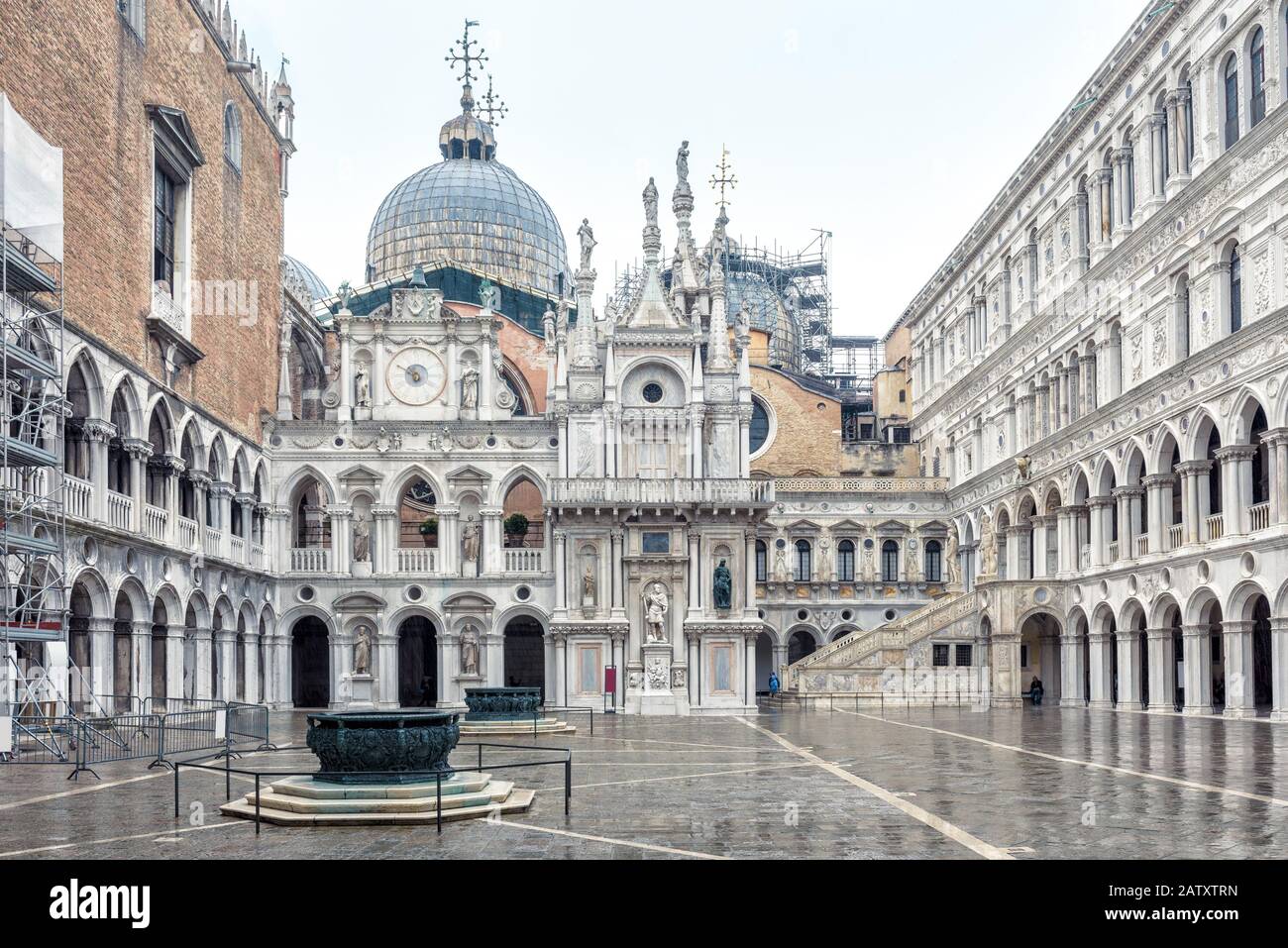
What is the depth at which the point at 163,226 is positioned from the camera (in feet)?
135

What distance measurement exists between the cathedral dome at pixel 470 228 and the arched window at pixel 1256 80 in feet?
127

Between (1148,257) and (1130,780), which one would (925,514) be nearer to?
(1148,257)

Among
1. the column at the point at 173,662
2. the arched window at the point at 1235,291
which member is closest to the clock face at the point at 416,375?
the column at the point at 173,662

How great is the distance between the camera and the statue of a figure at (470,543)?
171ft

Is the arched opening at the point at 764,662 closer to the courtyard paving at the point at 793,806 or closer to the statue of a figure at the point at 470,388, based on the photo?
the statue of a figure at the point at 470,388

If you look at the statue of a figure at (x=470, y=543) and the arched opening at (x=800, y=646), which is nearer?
the statue of a figure at (x=470, y=543)

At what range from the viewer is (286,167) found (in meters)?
53.7

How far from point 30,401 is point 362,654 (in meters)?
22.3

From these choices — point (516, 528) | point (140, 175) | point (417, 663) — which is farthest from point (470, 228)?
point (140, 175)

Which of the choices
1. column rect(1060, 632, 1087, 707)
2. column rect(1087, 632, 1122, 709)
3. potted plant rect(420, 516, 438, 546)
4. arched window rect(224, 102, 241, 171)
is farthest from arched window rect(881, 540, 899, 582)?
arched window rect(224, 102, 241, 171)

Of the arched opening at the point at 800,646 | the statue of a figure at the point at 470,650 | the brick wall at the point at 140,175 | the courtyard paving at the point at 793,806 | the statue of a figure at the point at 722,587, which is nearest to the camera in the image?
the courtyard paving at the point at 793,806

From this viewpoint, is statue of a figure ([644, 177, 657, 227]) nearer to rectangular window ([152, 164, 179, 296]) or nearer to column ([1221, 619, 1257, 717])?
rectangular window ([152, 164, 179, 296])

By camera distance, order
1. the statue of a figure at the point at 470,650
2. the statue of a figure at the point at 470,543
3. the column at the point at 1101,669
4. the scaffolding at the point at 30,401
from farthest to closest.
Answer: the statue of a figure at the point at 470,543, the statue of a figure at the point at 470,650, the column at the point at 1101,669, the scaffolding at the point at 30,401

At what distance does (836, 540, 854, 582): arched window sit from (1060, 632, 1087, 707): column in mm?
13939
